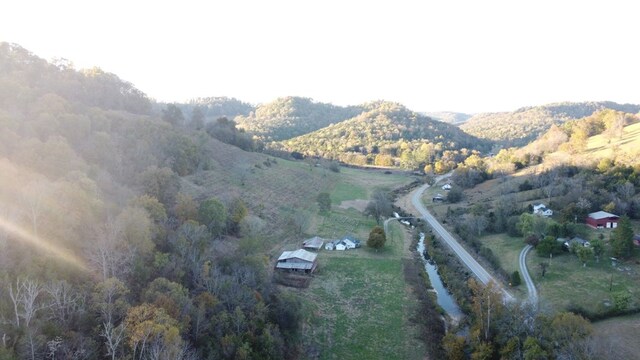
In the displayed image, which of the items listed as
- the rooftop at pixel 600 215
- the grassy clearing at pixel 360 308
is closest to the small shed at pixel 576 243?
the rooftop at pixel 600 215

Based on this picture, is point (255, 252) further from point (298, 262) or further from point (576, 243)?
point (576, 243)

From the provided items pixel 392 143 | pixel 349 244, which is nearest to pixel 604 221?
pixel 349 244

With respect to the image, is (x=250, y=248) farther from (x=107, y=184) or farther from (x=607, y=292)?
(x=607, y=292)

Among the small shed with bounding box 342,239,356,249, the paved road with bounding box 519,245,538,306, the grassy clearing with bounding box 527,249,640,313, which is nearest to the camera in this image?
the grassy clearing with bounding box 527,249,640,313

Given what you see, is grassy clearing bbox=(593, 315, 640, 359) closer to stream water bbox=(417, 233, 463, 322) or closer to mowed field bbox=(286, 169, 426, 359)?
stream water bbox=(417, 233, 463, 322)

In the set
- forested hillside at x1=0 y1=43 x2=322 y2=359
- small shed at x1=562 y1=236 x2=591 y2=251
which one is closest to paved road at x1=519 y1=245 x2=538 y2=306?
small shed at x1=562 y1=236 x2=591 y2=251

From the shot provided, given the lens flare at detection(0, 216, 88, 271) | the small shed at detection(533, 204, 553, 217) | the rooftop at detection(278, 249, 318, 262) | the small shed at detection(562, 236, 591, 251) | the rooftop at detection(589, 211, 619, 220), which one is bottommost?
the rooftop at detection(278, 249, 318, 262)
